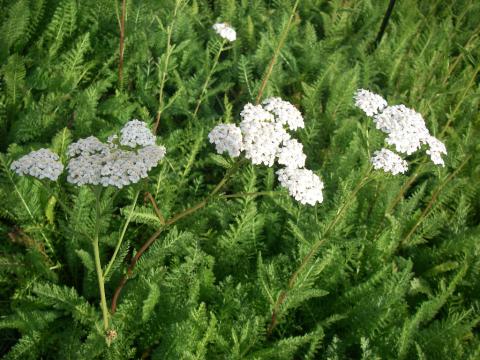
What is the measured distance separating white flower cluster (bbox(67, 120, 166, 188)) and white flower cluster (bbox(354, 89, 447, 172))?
0.95 metres

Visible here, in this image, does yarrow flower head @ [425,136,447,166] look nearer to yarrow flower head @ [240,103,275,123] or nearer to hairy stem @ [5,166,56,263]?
yarrow flower head @ [240,103,275,123]

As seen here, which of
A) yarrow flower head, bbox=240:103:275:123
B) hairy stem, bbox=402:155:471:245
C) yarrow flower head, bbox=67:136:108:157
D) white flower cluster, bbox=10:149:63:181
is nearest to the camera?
white flower cluster, bbox=10:149:63:181

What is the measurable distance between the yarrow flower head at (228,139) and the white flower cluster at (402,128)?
599 mm

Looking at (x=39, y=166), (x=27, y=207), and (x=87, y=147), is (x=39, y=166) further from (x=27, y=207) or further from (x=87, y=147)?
(x=27, y=207)

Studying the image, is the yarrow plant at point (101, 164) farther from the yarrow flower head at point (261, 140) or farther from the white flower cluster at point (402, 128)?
the white flower cluster at point (402, 128)

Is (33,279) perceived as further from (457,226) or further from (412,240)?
(457,226)

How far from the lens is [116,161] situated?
5.43 feet

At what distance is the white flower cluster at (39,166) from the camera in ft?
5.27

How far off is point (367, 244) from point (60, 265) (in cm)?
156

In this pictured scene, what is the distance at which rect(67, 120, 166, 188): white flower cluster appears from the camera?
1613mm

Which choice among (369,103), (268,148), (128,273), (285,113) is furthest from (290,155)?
(128,273)

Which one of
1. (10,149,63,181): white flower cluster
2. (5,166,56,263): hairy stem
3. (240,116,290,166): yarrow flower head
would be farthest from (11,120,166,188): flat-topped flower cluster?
(5,166,56,263): hairy stem

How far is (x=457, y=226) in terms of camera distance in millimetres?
2848

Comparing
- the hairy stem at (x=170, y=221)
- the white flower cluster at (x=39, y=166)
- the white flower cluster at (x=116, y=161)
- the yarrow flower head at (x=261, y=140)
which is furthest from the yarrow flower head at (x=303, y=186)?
the white flower cluster at (x=39, y=166)
